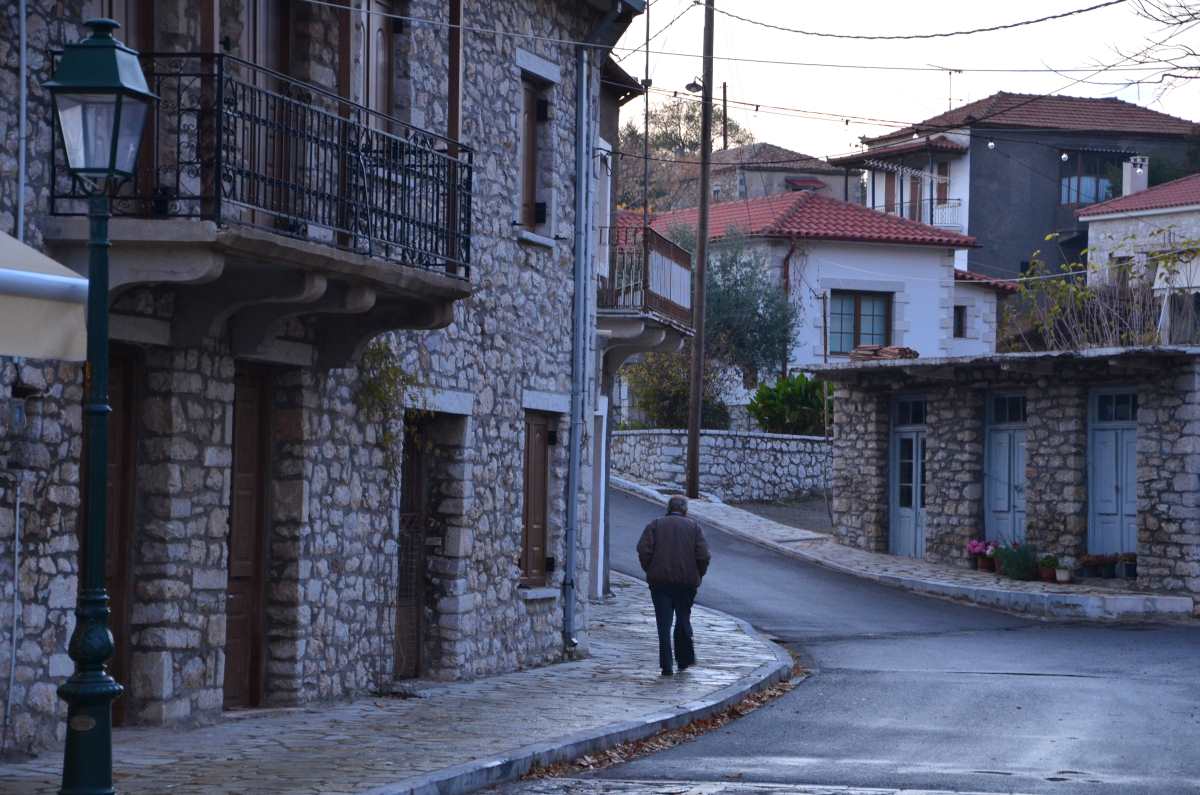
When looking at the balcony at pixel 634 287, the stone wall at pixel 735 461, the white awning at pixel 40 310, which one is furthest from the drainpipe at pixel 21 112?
the stone wall at pixel 735 461

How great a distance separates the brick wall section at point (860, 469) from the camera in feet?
105

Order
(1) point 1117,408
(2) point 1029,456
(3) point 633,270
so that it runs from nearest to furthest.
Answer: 1. (3) point 633,270
2. (1) point 1117,408
3. (2) point 1029,456

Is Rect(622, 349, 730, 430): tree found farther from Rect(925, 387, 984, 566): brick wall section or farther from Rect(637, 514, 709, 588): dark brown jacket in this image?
Rect(637, 514, 709, 588): dark brown jacket

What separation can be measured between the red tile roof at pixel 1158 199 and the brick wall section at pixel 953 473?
2205 cm

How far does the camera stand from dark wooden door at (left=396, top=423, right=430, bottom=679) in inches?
613

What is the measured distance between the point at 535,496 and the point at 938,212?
43.1 metres

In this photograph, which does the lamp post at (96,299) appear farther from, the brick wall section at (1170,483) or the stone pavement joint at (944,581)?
the brick wall section at (1170,483)

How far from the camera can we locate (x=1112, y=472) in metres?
26.7

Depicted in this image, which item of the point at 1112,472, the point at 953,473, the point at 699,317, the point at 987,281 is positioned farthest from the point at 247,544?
the point at 987,281

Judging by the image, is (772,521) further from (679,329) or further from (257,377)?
(257,377)

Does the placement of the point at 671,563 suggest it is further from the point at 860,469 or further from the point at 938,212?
the point at 938,212

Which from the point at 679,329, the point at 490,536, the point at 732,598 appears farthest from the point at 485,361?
the point at 732,598

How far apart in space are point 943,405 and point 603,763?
783 inches

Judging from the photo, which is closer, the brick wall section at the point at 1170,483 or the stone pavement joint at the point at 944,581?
the stone pavement joint at the point at 944,581
